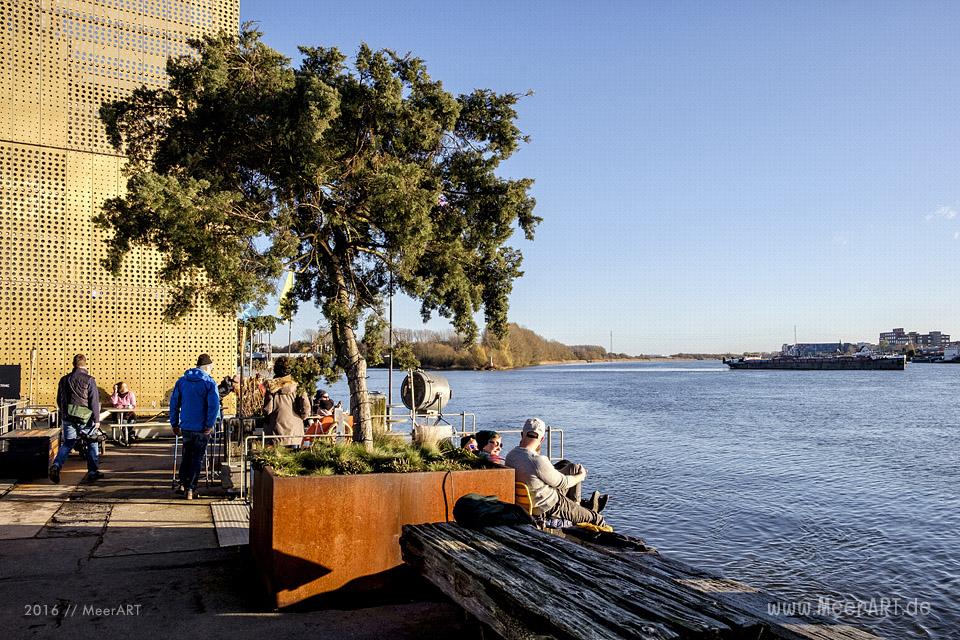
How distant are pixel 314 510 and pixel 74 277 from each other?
1668cm

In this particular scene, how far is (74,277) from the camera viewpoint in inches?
730

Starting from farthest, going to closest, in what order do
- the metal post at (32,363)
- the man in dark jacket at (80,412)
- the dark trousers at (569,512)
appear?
1. the metal post at (32,363)
2. the man in dark jacket at (80,412)
3. the dark trousers at (569,512)

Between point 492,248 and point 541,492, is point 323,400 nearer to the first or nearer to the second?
point 492,248

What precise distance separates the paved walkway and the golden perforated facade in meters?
11.7

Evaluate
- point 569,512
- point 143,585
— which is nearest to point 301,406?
point 569,512

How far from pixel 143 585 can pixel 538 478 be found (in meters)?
3.50

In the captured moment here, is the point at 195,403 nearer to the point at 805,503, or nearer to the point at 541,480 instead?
the point at 541,480

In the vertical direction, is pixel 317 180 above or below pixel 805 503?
above

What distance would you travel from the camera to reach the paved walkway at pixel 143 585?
4.58 m

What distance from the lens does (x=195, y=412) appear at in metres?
8.78

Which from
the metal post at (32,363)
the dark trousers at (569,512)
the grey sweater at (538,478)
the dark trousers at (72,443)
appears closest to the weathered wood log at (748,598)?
the grey sweater at (538,478)

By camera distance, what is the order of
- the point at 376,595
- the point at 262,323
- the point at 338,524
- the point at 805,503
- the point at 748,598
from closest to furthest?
the point at 748,598 → the point at 338,524 → the point at 376,595 → the point at 262,323 → the point at 805,503

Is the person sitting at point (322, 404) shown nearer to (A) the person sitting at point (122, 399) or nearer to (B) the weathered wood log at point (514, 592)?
(A) the person sitting at point (122, 399)

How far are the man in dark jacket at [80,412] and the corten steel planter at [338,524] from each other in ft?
19.8
